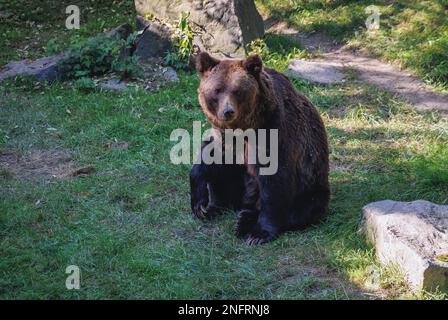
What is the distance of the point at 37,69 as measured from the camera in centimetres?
1054

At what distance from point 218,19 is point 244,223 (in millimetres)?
5334

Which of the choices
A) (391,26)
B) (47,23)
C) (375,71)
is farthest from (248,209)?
(47,23)

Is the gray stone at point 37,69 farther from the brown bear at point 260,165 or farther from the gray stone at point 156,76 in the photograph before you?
the brown bear at point 260,165

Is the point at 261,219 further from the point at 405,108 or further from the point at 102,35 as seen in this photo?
the point at 102,35

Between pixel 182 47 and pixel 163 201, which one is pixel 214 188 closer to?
pixel 163 201

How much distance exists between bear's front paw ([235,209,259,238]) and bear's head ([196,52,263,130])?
785 mm

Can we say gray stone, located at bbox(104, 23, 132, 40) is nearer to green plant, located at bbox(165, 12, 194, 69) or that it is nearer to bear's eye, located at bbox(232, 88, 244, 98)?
green plant, located at bbox(165, 12, 194, 69)

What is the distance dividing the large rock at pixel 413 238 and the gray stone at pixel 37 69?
6149 mm

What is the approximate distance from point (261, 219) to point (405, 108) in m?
3.69

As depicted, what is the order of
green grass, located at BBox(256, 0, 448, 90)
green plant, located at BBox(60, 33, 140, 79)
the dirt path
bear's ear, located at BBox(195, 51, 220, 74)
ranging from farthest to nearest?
green plant, located at BBox(60, 33, 140, 79) → green grass, located at BBox(256, 0, 448, 90) → the dirt path → bear's ear, located at BBox(195, 51, 220, 74)

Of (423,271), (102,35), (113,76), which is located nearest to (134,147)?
(113,76)

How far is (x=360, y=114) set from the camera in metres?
8.86

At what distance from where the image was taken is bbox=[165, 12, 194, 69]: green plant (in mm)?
10383

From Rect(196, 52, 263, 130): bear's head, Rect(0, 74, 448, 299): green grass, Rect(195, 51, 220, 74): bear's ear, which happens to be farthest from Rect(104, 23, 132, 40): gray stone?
Rect(196, 52, 263, 130): bear's head
